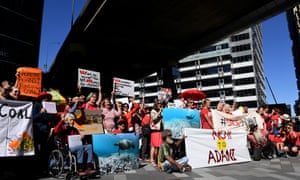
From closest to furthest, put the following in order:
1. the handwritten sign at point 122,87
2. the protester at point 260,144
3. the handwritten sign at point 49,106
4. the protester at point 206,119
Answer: the handwritten sign at point 49,106
the protester at point 206,119
the protester at point 260,144
the handwritten sign at point 122,87

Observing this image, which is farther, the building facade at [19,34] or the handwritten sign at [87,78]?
the building facade at [19,34]

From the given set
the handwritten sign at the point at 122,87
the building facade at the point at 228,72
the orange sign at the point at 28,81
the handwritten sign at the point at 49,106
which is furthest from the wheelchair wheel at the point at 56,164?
the building facade at the point at 228,72

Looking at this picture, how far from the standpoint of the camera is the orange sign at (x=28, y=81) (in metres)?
6.81

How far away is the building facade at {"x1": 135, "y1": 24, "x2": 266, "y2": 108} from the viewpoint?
70375 mm

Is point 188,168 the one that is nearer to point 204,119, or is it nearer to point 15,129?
point 204,119

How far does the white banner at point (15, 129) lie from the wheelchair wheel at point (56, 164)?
47cm

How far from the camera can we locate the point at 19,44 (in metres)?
18.0

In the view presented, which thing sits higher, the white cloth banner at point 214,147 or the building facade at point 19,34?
the building facade at point 19,34

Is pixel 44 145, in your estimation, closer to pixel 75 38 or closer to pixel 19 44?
pixel 19 44

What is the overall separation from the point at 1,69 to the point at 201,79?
225ft

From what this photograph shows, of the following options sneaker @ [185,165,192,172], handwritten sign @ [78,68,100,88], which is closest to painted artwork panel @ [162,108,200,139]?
sneaker @ [185,165,192,172]

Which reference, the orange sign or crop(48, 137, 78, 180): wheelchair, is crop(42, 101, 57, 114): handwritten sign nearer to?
the orange sign

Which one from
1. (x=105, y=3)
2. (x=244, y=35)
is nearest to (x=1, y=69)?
(x=105, y=3)

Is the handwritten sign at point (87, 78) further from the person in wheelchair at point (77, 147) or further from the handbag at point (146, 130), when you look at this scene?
the person in wheelchair at point (77, 147)
